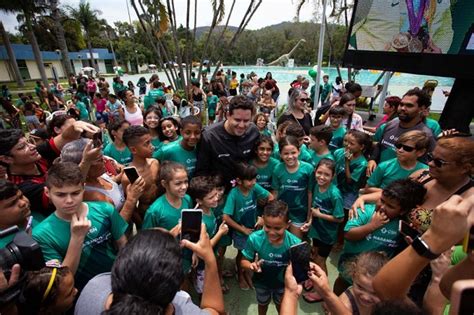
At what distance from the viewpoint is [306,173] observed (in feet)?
10.3

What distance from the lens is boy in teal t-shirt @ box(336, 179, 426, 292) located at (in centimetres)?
204

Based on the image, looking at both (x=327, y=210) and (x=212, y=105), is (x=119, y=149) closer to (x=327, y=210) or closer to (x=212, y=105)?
(x=327, y=210)

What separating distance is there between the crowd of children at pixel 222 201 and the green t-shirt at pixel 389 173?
0.04 ft

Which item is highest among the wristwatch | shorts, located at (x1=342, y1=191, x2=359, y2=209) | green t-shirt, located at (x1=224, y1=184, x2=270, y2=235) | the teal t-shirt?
the wristwatch

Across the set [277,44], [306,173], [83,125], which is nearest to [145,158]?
[83,125]

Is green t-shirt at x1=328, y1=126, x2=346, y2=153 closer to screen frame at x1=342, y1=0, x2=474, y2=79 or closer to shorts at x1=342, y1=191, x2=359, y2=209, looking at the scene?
shorts at x1=342, y1=191, x2=359, y2=209

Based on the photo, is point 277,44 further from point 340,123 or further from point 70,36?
point 340,123

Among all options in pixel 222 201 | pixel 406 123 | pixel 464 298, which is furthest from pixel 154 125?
pixel 464 298

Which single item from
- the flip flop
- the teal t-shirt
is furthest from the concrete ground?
the teal t-shirt

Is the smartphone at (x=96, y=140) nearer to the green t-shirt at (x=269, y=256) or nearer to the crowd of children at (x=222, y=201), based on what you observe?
the crowd of children at (x=222, y=201)

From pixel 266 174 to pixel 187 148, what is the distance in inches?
41.8

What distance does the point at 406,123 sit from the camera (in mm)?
3301

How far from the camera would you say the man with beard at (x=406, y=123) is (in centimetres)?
321

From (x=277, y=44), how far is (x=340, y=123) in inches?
3219
